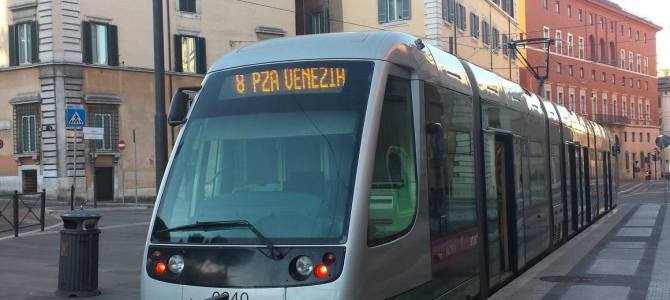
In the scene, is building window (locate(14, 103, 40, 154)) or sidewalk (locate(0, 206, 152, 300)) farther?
building window (locate(14, 103, 40, 154))

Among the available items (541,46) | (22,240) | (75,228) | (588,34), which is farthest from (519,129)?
(588,34)

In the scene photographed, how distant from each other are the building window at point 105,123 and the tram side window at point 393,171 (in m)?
31.8

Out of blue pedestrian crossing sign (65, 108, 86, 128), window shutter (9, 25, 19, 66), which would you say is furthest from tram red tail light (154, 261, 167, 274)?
window shutter (9, 25, 19, 66)

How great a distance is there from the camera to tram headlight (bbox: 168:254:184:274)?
198 inches

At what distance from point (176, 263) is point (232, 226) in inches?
19.6

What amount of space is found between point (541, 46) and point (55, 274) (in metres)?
65.3

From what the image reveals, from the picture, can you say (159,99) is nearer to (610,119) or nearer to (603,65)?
(610,119)

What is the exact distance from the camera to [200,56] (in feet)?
131

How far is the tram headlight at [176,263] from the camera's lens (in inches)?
198

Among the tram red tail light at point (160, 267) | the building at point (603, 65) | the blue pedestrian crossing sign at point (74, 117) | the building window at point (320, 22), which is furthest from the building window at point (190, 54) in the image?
the tram red tail light at point (160, 267)

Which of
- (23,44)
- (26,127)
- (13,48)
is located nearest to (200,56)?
(23,44)

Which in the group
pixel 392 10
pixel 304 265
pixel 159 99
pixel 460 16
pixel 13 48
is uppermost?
pixel 392 10

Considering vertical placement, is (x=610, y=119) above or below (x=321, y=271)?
above

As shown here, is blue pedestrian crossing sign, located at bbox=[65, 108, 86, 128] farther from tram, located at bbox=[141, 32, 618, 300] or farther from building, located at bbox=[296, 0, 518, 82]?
building, located at bbox=[296, 0, 518, 82]
